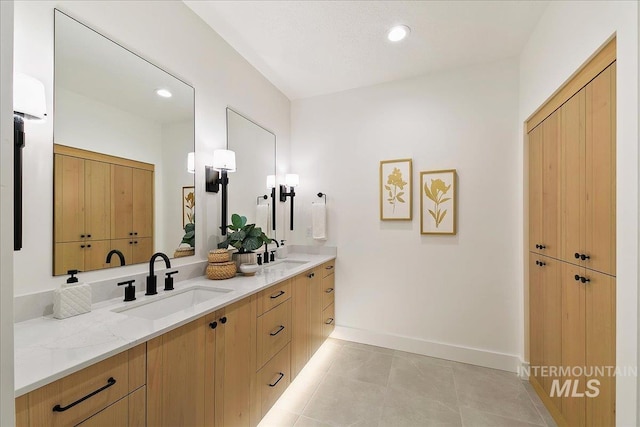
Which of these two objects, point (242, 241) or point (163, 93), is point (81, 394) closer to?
point (242, 241)

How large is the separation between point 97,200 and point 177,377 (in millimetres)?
965

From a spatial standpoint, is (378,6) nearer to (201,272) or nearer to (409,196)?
(409,196)

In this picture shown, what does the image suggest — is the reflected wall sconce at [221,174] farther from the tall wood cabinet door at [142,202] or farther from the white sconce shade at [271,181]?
the white sconce shade at [271,181]

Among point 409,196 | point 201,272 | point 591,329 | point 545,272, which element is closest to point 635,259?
point 591,329

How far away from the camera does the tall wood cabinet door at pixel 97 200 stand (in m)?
1.27

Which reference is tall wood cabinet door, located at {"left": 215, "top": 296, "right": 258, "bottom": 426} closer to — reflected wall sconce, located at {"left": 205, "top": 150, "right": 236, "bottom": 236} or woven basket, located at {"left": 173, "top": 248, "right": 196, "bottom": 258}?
woven basket, located at {"left": 173, "top": 248, "right": 196, "bottom": 258}

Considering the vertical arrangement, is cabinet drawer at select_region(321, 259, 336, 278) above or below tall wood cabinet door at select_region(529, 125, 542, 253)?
below

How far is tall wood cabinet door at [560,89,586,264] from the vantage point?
4.45 ft

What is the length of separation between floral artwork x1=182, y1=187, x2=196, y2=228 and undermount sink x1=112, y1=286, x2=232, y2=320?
1.53 feet

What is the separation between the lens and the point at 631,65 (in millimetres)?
979

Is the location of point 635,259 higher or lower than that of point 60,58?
lower

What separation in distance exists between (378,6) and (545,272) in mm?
2191

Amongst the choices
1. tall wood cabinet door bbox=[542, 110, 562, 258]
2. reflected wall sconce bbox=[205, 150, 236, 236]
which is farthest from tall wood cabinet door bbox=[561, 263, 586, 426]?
reflected wall sconce bbox=[205, 150, 236, 236]

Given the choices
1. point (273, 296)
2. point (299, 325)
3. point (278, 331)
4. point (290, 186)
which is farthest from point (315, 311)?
point (290, 186)
